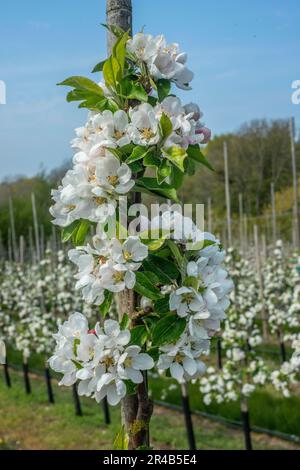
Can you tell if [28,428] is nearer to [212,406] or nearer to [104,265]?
[212,406]

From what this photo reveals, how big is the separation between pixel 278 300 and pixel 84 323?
722 centimetres

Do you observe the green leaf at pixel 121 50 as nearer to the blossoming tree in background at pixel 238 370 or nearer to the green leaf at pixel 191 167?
the green leaf at pixel 191 167

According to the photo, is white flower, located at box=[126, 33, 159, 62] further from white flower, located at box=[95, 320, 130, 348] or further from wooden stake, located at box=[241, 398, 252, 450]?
wooden stake, located at box=[241, 398, 252, 450]

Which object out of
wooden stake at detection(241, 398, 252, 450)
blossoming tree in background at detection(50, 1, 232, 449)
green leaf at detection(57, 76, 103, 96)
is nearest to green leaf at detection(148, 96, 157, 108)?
blossoming tree in background at detection(50, 1, 232, 449)

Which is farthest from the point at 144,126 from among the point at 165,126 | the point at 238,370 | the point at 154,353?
the point at 238,370

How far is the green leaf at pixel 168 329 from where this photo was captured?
4.00 feet

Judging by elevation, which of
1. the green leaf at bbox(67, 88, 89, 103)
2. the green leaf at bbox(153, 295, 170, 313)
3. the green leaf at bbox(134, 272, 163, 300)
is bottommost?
the green leaf at bbox(153, 295, 170, 313)

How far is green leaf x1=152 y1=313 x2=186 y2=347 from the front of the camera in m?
1.22

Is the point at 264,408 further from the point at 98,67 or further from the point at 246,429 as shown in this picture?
the point at 98,67

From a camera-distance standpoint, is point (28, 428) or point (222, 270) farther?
point (28, 428)

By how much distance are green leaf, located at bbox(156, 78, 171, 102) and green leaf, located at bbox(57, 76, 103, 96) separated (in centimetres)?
13
